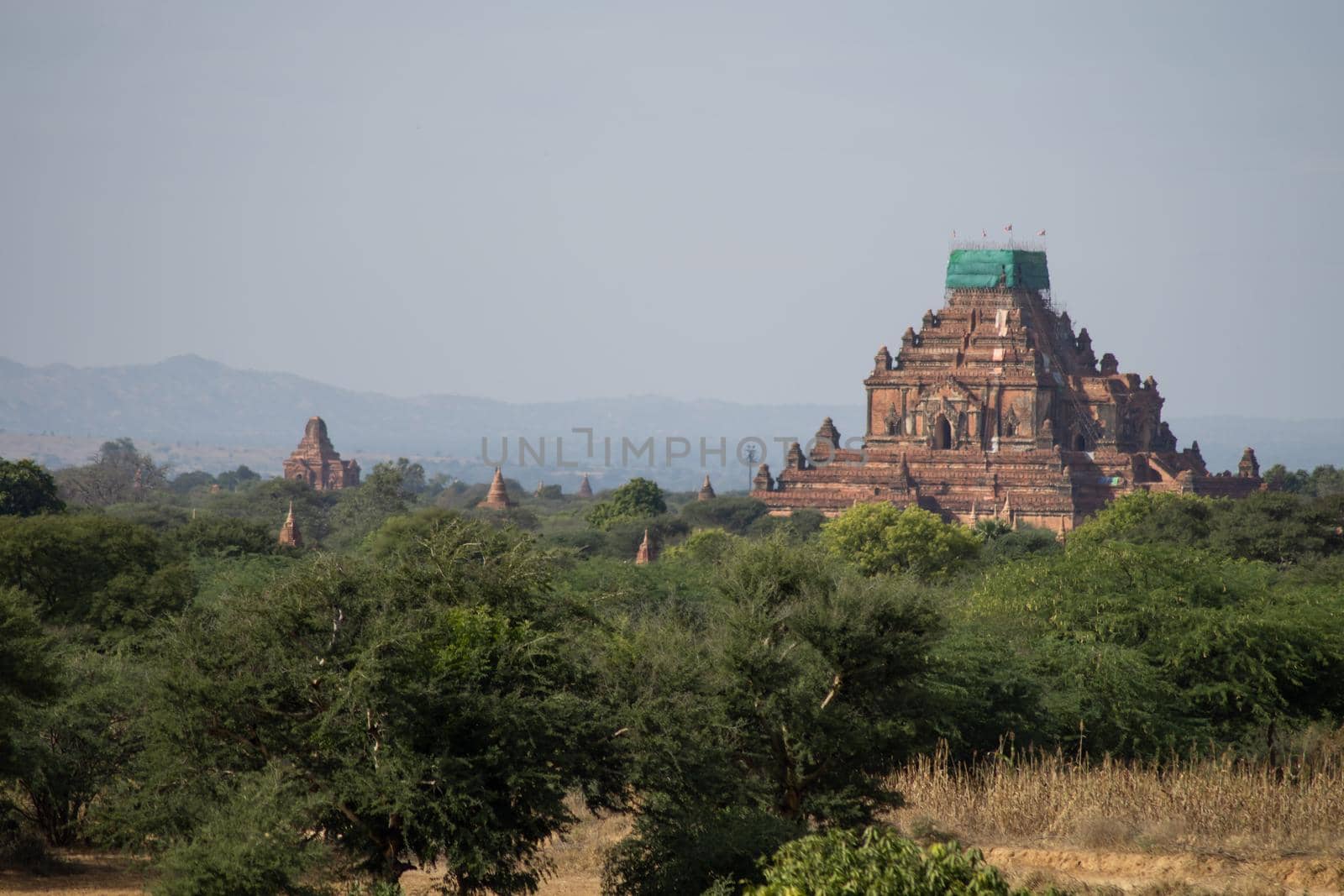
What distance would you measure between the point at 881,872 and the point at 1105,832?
7.63 metres

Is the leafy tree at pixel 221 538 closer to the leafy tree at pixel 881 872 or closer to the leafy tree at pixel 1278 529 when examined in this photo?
the leafy tree at pixel 1278 529

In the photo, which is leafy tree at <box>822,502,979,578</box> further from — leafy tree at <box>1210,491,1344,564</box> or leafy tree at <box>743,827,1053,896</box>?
leafy tree at <box>743,827,1053,896</box>

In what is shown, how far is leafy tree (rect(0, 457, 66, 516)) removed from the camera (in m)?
74.8

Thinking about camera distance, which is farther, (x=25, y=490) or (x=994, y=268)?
(x=994, y=268)

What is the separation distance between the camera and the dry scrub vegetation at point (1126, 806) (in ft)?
86.1

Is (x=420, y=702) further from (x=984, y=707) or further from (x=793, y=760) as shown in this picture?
(x=984, y=707)

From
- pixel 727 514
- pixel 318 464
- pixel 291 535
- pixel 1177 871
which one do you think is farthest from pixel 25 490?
pixel 318 464

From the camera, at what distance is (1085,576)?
133 feet

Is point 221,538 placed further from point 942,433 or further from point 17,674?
point 942,433

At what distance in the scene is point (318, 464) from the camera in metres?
147

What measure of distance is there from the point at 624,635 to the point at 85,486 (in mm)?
129036

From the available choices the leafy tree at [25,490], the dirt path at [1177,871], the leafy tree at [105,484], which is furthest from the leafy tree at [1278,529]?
the leafy tree at [105,484]

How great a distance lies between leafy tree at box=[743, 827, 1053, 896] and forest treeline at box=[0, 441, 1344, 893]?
0.05m

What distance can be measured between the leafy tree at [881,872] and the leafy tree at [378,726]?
9.61 ft
